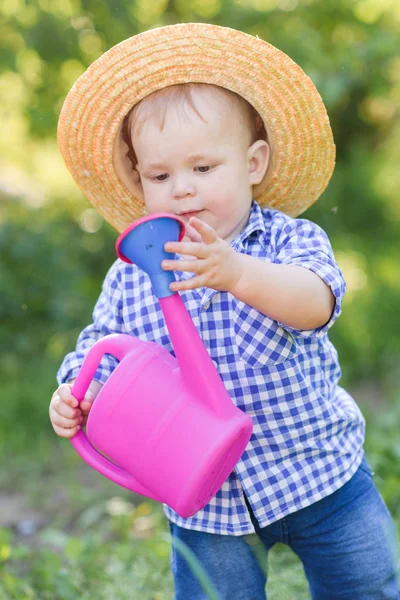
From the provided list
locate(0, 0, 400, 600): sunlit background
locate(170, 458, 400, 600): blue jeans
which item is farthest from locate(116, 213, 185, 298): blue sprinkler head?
locate(0, 0, 400, 600): sunlit background

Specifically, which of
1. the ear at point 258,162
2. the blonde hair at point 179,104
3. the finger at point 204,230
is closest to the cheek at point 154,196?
the blonde hair at point 179,104

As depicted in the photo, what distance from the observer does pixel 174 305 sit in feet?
4.47

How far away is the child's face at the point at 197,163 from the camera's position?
5.16 feet

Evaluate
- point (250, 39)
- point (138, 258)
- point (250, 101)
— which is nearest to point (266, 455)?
point (138, 258)

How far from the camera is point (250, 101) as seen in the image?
65.6 inches

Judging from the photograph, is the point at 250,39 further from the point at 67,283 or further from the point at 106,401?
the point at 67,283

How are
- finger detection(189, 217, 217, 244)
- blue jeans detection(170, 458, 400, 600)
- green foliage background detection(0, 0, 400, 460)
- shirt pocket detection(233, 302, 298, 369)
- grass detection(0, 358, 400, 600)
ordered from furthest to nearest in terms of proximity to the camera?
green foliage background detection(0, 0, 400, 460) < grass detection(0, 358, 400, 600) < blue jeans detection(170, 458, 400, 600) < shirt pocket detection(233, 302, 298, 369) < finger detection(189, 217, 217, 244)

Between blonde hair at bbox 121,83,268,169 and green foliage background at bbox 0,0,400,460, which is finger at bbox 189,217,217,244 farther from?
green foliage background at bbox 0,0,400,460

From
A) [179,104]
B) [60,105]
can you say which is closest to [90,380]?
[179,104]

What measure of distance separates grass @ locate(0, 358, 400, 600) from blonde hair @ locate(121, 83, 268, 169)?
3.67 ft

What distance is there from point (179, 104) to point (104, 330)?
1.77 ft

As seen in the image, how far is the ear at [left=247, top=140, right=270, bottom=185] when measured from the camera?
174 centimetres

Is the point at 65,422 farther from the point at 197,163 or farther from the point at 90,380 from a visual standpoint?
the point at 197,163

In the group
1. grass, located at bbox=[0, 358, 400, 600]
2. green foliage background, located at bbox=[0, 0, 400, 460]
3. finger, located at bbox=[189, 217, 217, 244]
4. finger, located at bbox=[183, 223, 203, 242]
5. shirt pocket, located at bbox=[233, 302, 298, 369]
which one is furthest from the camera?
green foliage background, located at bbox=[0, 0, 400, 460]
